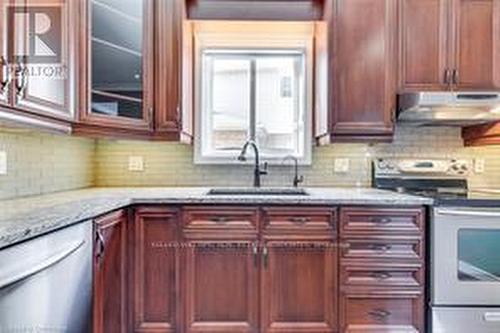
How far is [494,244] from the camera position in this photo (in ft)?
8.39

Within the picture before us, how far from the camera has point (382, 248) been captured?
8.69 ft

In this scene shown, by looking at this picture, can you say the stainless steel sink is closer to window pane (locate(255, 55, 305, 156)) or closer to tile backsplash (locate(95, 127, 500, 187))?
tile backsplash (locate(95, 127, 500, 187))

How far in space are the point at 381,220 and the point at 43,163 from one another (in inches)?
74.8

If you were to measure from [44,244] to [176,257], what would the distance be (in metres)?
1.14

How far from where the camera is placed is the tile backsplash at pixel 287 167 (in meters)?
3.34

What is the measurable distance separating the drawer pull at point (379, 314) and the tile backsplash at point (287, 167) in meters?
0.99

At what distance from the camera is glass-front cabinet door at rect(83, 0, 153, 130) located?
2576mm

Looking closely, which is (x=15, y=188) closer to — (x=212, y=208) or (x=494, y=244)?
(x=212, y=208)

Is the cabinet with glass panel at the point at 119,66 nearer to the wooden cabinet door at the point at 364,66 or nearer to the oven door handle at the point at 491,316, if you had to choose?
the wooden cabinet door at the point at 364,66

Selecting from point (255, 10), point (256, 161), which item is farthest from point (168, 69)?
point (256, 161)

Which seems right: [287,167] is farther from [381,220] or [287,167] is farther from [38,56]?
[38,56]

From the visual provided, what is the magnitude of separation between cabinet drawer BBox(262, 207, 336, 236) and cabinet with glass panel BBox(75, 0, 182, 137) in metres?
0.94

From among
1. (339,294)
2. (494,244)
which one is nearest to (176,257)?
(339,294)

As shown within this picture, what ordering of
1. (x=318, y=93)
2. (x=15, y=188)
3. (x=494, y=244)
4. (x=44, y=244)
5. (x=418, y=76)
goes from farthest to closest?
(x=318, y=93)
(x=418, y=76)
(x=494, y=244)
(x=15, y=188)
(x=44, y=244)
